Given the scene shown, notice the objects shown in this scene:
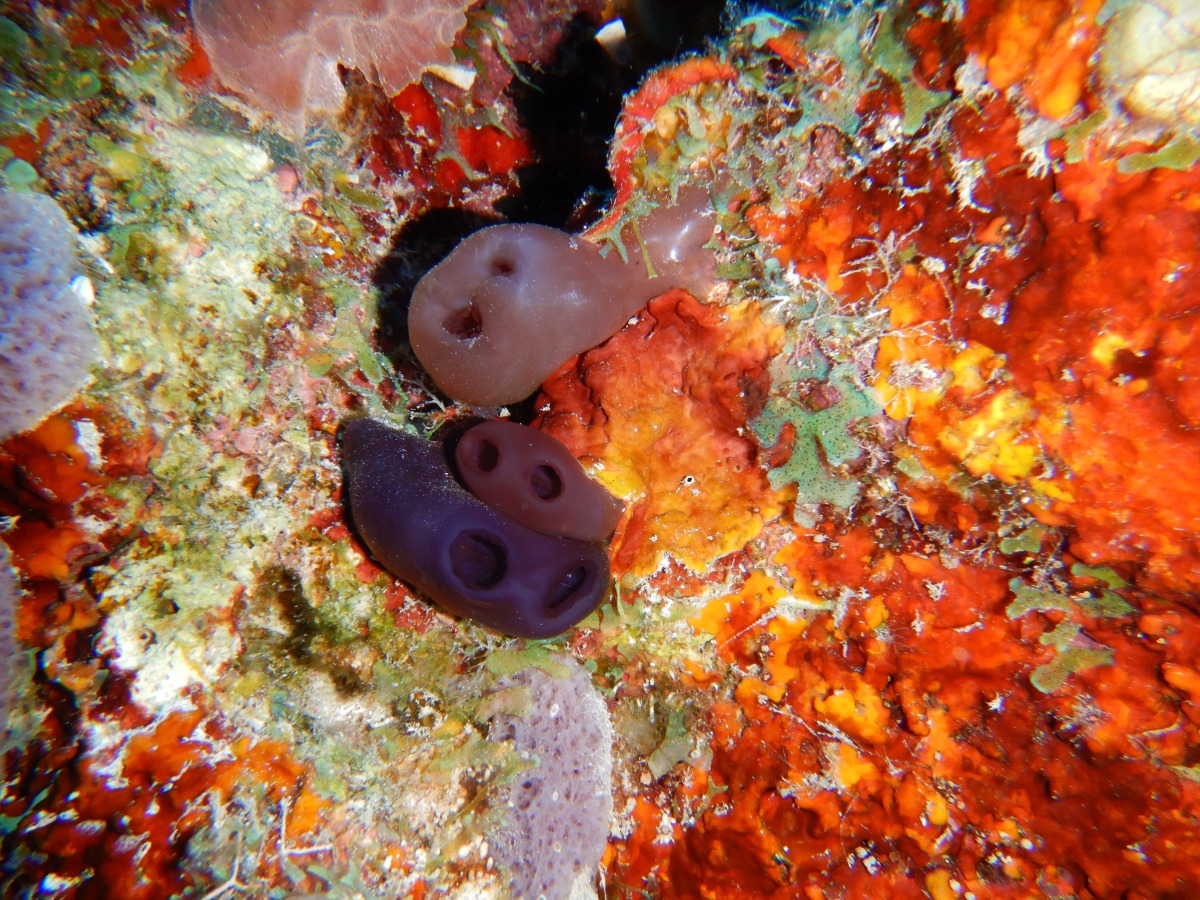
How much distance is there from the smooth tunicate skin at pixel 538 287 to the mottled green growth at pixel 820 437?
0.70 metres

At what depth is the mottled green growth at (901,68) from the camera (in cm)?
199

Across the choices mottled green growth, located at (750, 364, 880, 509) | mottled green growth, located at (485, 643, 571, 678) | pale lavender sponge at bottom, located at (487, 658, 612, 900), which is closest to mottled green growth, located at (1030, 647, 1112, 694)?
mottled green growth, located at (750, 364, 880, 509)

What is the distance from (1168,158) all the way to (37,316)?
159 inches

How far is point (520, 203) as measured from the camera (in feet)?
12.7

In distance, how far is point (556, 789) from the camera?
313 centimetres

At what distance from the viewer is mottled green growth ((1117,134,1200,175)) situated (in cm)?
169

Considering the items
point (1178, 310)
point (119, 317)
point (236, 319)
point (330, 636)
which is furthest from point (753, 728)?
point (119, 317)

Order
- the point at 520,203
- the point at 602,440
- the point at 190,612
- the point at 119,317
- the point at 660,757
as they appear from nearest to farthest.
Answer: the point at 119,317, the point at 190,612, the point at 602,440, the point at 660,757, the point at 520,203

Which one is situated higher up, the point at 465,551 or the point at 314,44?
the point at 314,44

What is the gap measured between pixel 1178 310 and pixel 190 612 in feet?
13.3

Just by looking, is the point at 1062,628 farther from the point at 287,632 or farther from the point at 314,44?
the point at 314,44

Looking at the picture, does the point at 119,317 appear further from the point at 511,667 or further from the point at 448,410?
the point at 511,667

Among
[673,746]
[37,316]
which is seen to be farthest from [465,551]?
[37,316]

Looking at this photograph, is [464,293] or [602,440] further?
[602,440]
